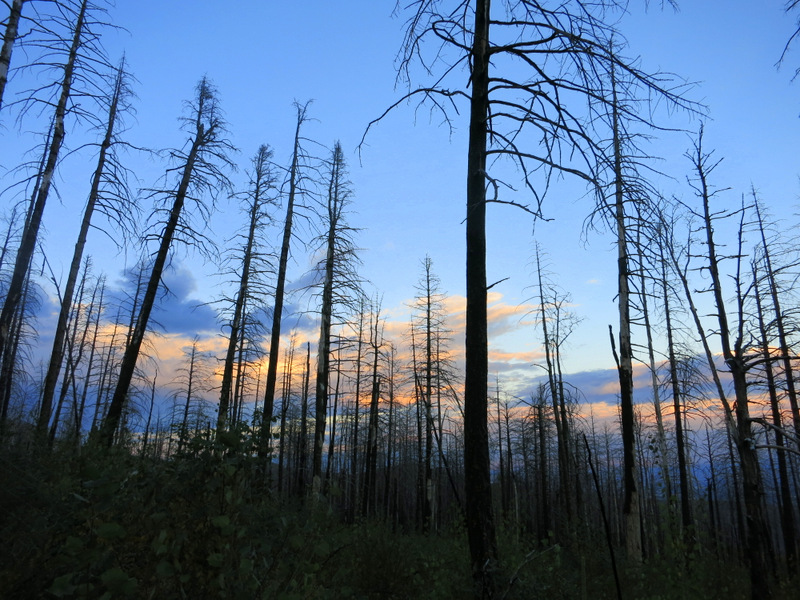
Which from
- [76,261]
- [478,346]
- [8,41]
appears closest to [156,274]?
[76,261]

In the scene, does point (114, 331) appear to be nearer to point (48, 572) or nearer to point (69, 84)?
point (69, 84)

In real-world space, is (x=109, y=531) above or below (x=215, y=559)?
above

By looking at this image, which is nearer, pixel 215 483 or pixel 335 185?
pixel 215 483

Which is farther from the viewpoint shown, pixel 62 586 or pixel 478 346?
pixel 478 346

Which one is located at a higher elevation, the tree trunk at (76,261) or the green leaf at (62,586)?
the tree trunk at (76,261)

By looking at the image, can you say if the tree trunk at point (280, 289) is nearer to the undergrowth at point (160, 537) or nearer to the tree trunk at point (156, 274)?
the tree trunk at point (156, 274)

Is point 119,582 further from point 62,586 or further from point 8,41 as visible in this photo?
point 8,41

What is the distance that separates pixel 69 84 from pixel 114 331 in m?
27.8

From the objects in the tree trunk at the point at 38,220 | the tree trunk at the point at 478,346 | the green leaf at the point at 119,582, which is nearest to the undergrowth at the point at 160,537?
the green leaf at the point at 119,582

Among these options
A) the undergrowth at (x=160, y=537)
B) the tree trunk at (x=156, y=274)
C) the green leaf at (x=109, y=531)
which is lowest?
the undergrowth at (x=160, y=537)

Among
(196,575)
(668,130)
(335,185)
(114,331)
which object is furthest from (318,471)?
(114,331)

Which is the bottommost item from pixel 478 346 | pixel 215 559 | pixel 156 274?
pixel 215 559

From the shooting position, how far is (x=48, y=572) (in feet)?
7.41

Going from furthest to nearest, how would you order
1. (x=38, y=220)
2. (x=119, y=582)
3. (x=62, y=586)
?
(x=38, y=220) → (x=119, y=582) → (x=62, y=586)
